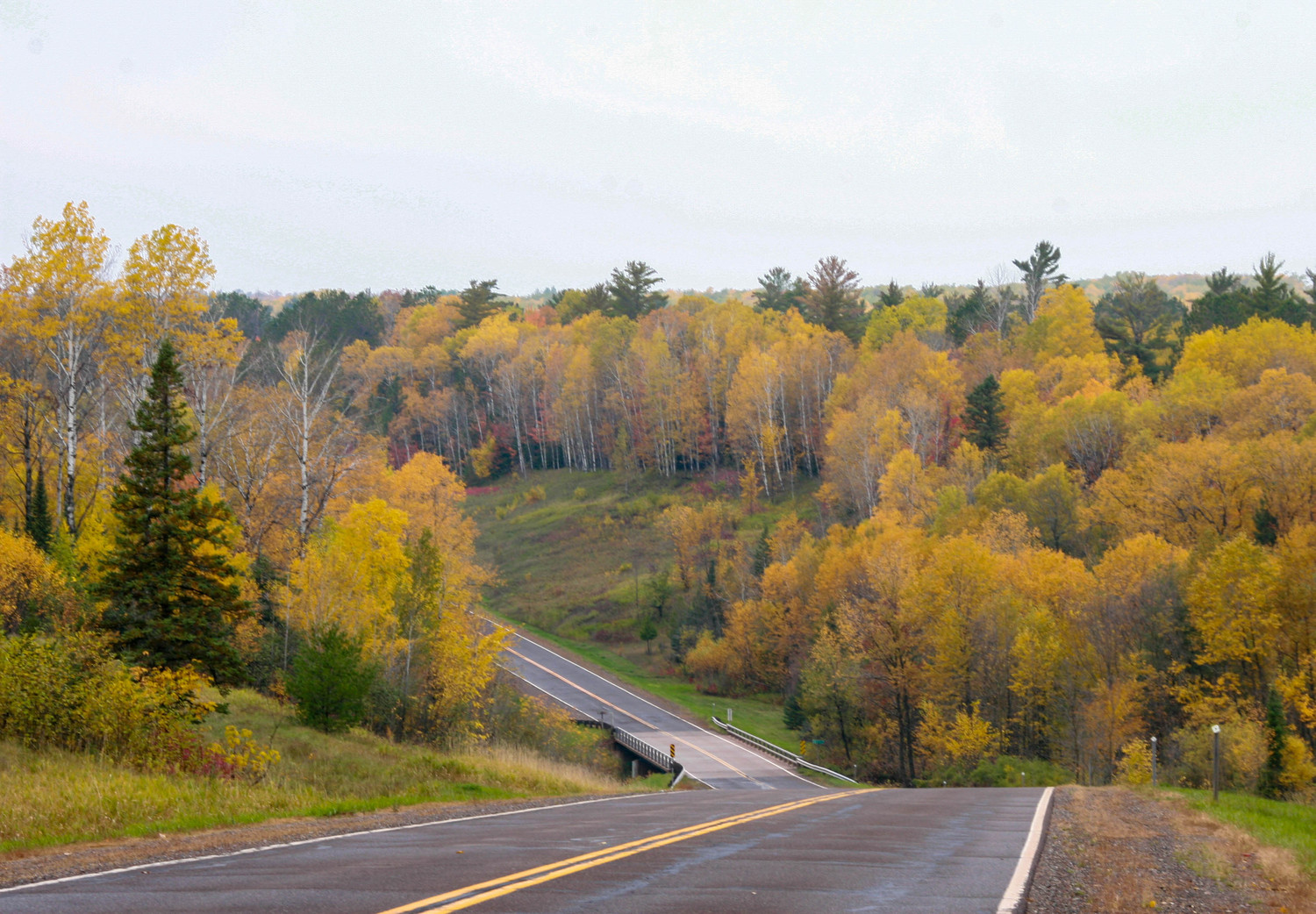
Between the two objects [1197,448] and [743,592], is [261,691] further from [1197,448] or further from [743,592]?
[1197,448]

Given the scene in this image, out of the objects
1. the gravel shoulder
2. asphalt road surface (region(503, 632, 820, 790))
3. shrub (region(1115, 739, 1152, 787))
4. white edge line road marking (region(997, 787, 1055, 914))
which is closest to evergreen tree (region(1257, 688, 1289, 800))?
shrub (region(1115, 739, 1152, 787))

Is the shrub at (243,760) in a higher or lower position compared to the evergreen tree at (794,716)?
higher

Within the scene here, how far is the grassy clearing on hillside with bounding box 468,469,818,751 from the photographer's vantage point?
75.2 metres

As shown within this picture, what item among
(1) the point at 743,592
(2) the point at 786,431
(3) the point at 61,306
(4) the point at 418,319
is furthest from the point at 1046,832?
(4) the point at 418,319

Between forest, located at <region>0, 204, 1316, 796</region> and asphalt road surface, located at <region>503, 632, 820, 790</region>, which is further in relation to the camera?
asphalt road surface, located at <region>503, 632, 820, 790</region>

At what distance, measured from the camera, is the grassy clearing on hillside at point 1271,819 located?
12.1m

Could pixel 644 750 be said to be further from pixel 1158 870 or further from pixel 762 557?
pixel 1158 870

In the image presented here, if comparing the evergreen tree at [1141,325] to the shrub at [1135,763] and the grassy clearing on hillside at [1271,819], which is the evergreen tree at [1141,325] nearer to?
the shrub at [1135,763]

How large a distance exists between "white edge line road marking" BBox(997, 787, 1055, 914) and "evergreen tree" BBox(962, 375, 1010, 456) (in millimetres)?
66461

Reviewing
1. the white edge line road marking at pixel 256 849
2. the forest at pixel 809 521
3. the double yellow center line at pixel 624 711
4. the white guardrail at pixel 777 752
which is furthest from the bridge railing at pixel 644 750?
the white edge line road marking at pixel 256 849

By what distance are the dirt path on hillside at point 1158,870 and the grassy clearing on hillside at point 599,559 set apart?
4964cm

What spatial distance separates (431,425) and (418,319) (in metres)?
20.9

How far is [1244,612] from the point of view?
44.0 m

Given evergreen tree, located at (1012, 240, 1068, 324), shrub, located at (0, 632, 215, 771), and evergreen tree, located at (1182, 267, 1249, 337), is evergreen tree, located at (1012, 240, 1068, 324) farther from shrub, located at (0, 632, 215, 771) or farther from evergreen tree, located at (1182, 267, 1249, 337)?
shrub, located at (0, 632, 215, 771)
